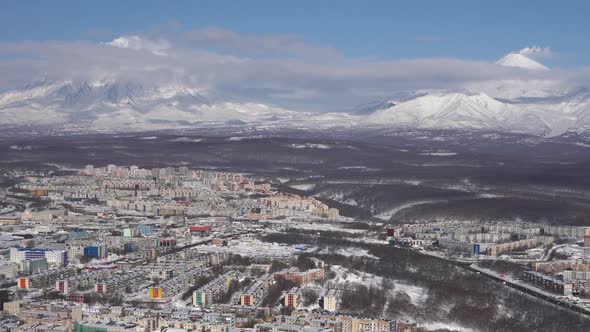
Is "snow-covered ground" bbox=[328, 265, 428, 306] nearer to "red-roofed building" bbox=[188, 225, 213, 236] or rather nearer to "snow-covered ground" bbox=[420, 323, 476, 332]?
"snow-covered ground" bbox=[420, 323, 476, 332]

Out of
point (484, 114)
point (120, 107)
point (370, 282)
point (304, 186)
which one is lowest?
point (370, 282)

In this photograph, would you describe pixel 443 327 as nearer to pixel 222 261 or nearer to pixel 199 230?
pixel 222 261

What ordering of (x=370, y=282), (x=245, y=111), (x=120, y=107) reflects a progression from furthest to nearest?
(x=245, y=111), (x=120, y=107), (x=370, y=282)

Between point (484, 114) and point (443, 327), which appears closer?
point (443, 327)

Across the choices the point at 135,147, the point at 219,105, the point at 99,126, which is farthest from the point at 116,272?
the point at 219,105

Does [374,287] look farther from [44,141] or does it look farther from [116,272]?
[44,141]

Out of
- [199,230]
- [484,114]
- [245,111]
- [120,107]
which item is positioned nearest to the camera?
[199,230]

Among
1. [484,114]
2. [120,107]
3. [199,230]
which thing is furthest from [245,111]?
[199,230]

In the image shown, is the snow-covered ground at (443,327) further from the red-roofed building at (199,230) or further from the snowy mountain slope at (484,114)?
the snowy mountain slope at (484,114)

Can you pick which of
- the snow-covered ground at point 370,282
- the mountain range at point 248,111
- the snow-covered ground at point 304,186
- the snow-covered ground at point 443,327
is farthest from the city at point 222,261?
the mountain range at point 248,111
